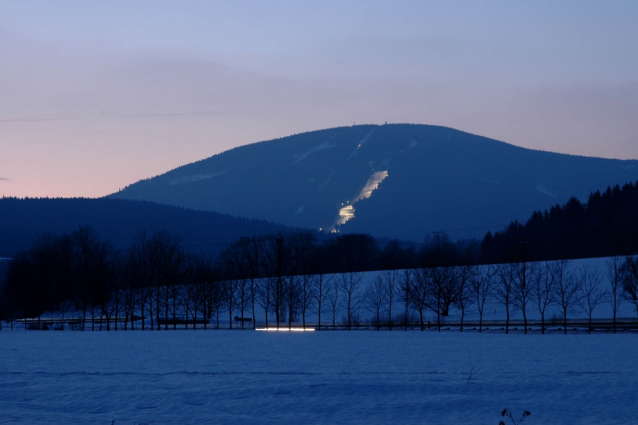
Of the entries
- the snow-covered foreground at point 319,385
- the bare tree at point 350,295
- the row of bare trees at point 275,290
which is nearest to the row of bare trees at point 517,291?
the row of bare trees at point 275,290

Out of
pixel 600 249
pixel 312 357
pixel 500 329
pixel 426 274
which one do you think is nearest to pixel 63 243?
pixel 426 274

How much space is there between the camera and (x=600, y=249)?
11919cm

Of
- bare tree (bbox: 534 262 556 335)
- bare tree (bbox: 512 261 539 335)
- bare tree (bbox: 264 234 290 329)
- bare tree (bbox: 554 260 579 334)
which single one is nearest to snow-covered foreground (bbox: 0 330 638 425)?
bare tree (bbox: 512 261 539 335)

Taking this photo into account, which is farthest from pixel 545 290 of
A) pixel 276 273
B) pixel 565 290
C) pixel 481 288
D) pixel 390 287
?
pixel 276 273

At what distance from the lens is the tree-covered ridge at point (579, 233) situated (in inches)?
4621

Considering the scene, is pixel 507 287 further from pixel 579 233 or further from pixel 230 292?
pixel 579 233

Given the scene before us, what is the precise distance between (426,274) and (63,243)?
5301 centimetres

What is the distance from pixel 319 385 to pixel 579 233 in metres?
108

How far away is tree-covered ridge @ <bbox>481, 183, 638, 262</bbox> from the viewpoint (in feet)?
385

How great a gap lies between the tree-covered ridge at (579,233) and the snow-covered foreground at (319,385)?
254 feet

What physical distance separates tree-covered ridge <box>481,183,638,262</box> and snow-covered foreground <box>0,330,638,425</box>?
77.5 m

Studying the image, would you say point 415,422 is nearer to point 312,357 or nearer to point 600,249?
point 312,357

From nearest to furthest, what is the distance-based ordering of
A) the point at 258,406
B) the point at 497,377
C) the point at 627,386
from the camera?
the point at 258,406 < the point at 627,386 < the point at 497,377

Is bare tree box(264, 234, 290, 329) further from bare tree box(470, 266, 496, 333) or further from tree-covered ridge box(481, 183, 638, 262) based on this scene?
tree-covered ridge box(481, 183, 638, 262)
